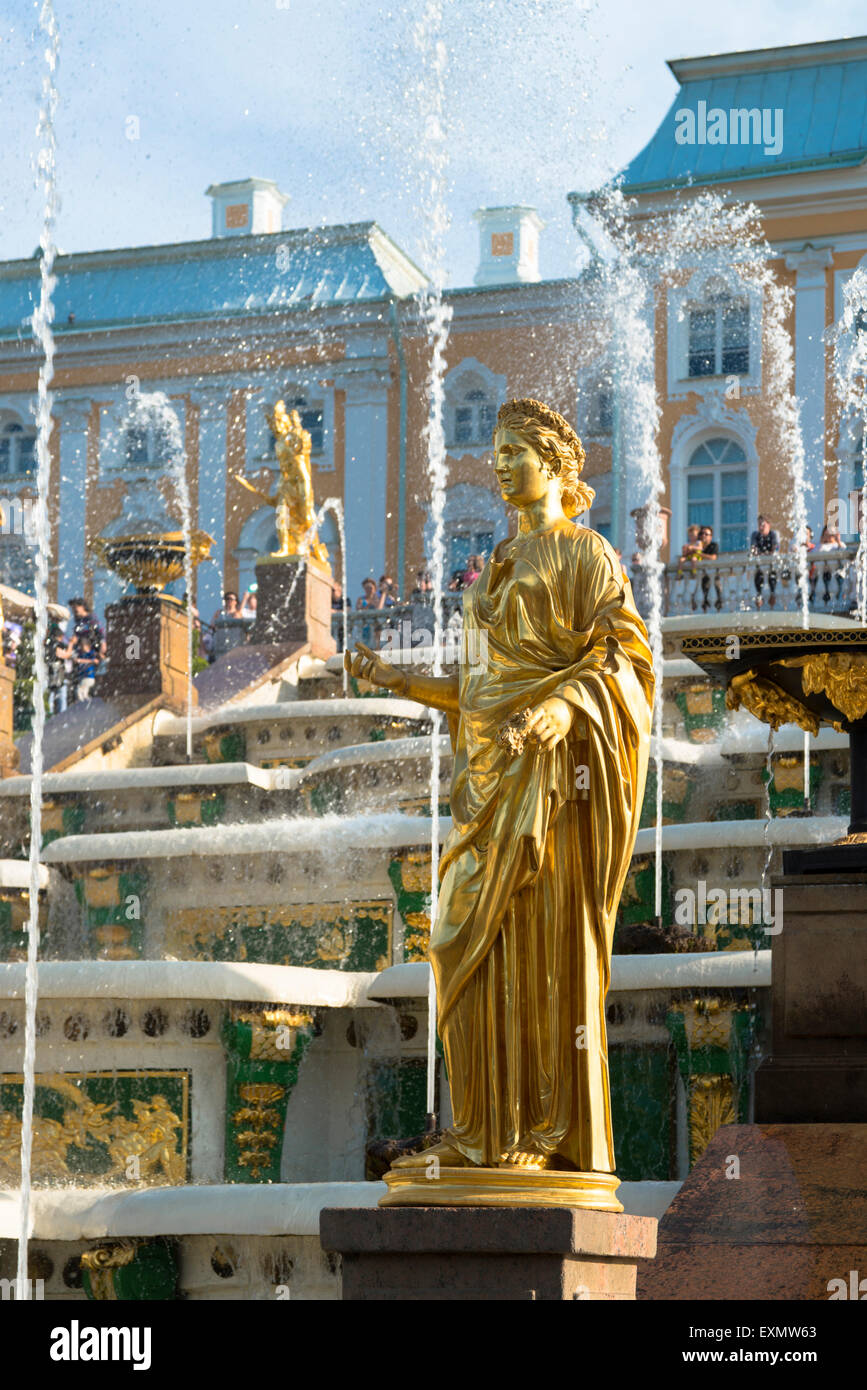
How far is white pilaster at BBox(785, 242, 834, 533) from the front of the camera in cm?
3741

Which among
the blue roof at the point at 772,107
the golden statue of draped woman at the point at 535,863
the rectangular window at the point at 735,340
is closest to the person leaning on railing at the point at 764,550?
the rectangular window at the point at 735,340

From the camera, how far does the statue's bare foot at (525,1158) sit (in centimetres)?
591

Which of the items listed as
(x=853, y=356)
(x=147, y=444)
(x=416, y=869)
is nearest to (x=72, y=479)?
(x=147, y=444)

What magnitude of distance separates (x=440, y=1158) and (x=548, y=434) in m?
2.18

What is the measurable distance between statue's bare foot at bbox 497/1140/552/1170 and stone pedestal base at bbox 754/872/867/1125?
2396 millimetres

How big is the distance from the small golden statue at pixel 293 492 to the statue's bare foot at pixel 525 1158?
17.7 metres

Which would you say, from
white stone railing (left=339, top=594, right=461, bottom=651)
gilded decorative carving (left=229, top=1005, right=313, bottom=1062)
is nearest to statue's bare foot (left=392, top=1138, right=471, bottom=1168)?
gilded decorative carving (left=229, top=1005, right=313, bottom=1062)

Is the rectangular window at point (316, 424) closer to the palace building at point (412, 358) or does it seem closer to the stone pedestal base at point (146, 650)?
the palace building at point (412, 358)

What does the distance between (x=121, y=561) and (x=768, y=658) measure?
12.3 meters

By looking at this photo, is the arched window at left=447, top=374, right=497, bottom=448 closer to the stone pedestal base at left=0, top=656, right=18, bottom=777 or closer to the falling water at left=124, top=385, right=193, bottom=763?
the falling water at left=124, top=385, right=193, bottom=763

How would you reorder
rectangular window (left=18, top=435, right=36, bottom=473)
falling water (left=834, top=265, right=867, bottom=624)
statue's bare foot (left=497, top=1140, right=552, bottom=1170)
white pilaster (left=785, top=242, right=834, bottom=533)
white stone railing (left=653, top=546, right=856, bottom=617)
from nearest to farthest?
statue's bare foot (left=497, top=1140, right=552, bottom=1170)
white stone railing (left=653, top=546, right=856, bottom=617)
falling water (left=834, top=265, right=867, bottom=624)
white pilaster (left=785, top=242, right=834, bottom=533)
rectangular window (left=18, top=435, right=36, bottom=473)

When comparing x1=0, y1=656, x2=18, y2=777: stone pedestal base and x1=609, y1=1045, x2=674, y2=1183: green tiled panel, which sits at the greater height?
x1=0, y1=656, x2=18, y2=777: stone pedestal base

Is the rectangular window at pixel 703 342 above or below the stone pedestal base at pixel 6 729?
above
